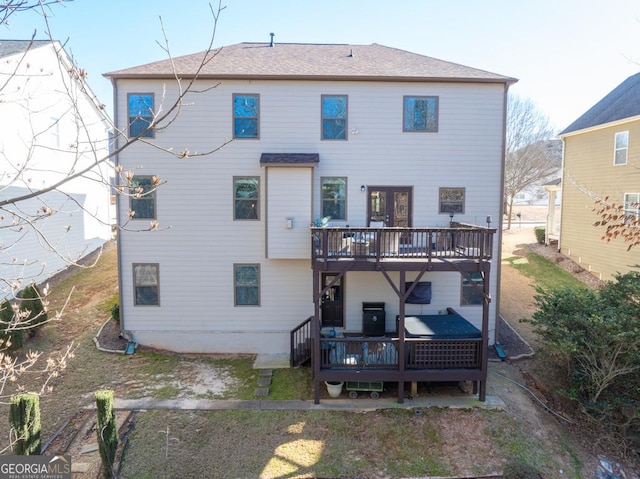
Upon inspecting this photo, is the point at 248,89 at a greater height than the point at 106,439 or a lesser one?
greater

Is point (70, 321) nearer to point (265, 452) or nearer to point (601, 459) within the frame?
point (265, 452)

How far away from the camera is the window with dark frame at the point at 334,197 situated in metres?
11.8

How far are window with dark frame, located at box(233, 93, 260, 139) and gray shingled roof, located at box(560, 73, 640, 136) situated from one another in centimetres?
1527

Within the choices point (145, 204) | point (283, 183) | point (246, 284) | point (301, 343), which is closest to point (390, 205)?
point (283, 183)

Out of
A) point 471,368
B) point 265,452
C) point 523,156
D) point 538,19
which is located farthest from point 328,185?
point 523,156

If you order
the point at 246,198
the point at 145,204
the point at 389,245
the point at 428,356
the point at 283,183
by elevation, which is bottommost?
the point at 428,356

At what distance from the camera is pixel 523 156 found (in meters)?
29.1

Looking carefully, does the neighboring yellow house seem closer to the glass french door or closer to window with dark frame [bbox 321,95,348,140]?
the glass french door

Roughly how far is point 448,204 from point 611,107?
1232 centimetres

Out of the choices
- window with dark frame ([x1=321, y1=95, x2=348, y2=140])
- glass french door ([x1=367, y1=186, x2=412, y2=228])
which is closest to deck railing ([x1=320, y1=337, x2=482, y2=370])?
glass french door ([x1=367, y1=186, x2=412, y2=228])

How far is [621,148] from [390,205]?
1199cm

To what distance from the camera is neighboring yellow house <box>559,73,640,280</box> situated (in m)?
15.8

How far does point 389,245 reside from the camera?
9.71m

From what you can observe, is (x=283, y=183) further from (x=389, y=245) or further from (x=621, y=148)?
(x=621, y=148)
